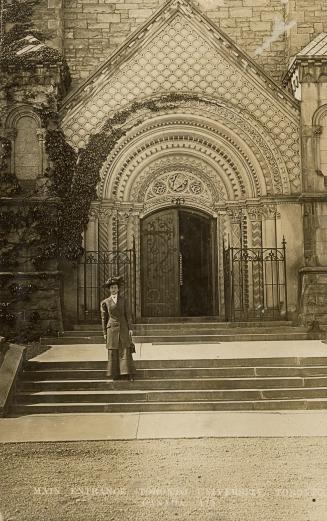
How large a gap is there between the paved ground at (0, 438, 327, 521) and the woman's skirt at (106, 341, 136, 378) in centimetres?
205

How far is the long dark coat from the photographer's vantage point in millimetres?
8789

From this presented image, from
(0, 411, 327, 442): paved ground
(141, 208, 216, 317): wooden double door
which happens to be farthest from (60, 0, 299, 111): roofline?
(0, 411, 327, 442): paved ground

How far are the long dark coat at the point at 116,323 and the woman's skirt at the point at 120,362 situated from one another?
3.6 inches

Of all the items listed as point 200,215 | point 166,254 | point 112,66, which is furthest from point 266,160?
point 112,66

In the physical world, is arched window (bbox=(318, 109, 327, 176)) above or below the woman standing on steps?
above

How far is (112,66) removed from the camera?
43.9 feet

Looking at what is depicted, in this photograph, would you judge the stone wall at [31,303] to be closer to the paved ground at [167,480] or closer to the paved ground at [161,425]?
the paved ground at [161,425]

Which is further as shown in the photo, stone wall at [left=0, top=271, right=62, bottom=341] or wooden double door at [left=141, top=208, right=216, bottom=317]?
wooden double door at [left=141, top=208, right=216, bottom=317]

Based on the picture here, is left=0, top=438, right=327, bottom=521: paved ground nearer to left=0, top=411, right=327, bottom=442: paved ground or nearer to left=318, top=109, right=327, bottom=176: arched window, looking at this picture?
left=0, top=411, right=327, bottom=442: paved ground

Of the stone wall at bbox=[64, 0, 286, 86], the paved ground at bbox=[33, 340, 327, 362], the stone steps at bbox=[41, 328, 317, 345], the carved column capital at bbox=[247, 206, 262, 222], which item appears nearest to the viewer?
the paved ground at bbox=[33, 340, 327, 362]

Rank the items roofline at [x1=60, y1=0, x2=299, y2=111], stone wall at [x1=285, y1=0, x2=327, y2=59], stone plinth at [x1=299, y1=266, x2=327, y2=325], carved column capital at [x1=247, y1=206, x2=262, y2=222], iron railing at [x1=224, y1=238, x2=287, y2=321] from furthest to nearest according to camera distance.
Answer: stone wall at [x1=285, y1=0, x2=327, y2=59] → carved column capital at [x1=247, y1=206, x2=262, y2=222] → roofline at [x1=60, y1=0, x2=299, y2=111] → iron railing at [x1=224, y1=238, x2=287, y2=321] → stone plinth at [x1=299, y1=266, x2=327, y2=325]

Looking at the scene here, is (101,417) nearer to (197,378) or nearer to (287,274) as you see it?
(197,378)

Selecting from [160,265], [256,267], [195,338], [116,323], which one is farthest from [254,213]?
[116,323]

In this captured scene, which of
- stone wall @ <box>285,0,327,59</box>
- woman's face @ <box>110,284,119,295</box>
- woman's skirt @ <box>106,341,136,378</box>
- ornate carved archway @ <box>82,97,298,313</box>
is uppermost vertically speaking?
stone wall @ <box>285,0,327,59</box>
